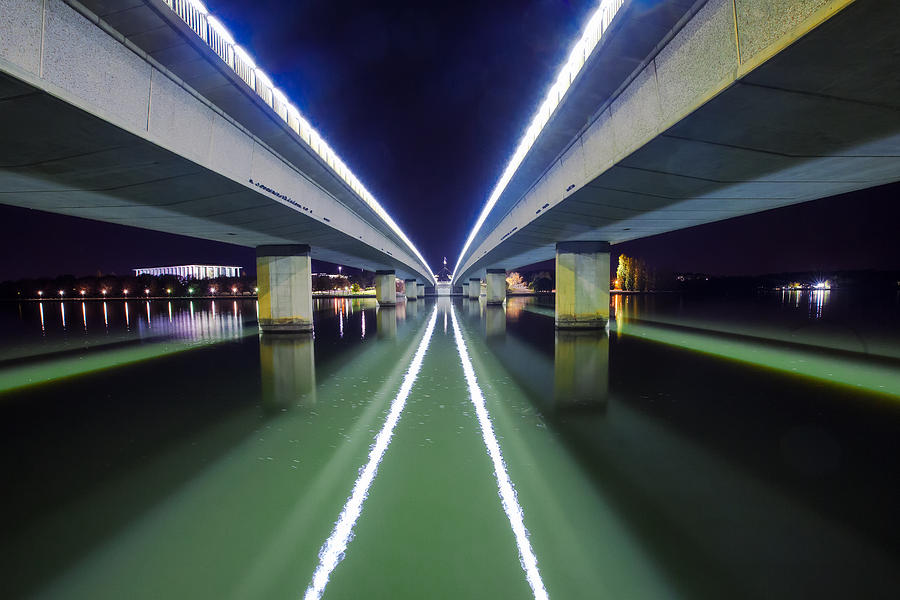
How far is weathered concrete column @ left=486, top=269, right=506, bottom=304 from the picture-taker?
50.2m

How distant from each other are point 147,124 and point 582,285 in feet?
58.6

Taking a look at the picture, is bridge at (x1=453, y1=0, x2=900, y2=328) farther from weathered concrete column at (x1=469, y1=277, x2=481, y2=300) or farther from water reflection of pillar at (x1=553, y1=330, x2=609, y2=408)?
weathered concrete column at (x1=469, y1=277, x2=481, y2=300)

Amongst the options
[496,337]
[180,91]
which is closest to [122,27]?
[180,91]

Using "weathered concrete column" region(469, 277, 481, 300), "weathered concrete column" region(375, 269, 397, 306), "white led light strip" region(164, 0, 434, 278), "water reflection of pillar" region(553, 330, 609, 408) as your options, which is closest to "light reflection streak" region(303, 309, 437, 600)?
"water reflection of pillar" region(553, 330, 609, 408)

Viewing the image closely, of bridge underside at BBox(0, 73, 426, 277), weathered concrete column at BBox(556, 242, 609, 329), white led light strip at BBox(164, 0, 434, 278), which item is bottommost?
weathered concrete column at BBox(556, 242, 609, 329)

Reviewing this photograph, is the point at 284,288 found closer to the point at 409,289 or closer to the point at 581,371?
the point at 581,371

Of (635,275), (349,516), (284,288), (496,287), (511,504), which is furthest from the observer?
(635,275)

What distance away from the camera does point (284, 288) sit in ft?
64.9

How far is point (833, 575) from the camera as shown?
312 cm

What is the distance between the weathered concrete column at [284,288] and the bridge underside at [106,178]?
12.2 feet

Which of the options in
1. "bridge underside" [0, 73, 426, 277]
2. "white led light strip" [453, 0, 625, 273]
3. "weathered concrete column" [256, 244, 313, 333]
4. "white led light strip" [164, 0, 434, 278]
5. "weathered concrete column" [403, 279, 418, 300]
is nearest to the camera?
"bridge underside" [0, 73, 426, 277]

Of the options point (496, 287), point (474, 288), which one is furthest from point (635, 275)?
point (496, 287)

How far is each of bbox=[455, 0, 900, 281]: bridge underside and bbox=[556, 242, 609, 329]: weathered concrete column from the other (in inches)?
226

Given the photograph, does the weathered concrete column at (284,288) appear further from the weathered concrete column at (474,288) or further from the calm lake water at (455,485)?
the weathered concrete column at (474,288)
